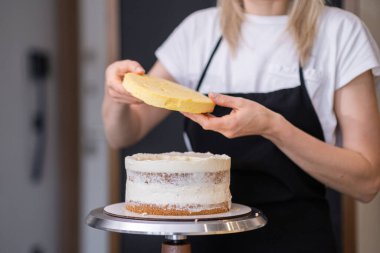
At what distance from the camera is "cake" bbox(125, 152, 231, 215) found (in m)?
1.08

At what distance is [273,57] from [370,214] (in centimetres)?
82

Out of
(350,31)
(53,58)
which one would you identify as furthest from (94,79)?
(350,31)

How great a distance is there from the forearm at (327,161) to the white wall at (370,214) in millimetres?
680

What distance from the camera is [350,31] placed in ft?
4.56

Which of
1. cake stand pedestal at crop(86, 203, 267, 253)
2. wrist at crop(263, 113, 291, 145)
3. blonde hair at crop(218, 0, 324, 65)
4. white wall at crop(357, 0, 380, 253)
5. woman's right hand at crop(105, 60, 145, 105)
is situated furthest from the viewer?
white wall at crop(357, 0, 380, 253)

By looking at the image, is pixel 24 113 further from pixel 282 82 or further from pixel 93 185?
pixel 282 82

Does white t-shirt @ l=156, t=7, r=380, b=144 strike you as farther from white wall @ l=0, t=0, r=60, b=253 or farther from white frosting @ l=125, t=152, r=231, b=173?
white wall @ l=0, t=0, r=60, b=253

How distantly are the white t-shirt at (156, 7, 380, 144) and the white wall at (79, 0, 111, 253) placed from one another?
3.87 feet

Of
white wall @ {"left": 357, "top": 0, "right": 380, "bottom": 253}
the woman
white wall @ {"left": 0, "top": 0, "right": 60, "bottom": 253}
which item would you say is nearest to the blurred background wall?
white wall @ {"left": 0, "top": 0, "right": 60, "bottom": 253}

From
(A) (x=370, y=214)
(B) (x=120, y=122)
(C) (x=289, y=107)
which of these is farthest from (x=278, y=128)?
(A) (x=370, y=214)

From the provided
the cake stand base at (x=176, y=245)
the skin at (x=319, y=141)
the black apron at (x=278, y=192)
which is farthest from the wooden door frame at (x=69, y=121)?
the cake stand base at (x=176, y=245)

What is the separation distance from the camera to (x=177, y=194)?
109 centimetres

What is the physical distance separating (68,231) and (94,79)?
27.7 inches

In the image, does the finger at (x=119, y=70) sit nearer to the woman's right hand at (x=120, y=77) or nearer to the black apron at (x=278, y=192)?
the woman's right hand at (x=120, y=77)
